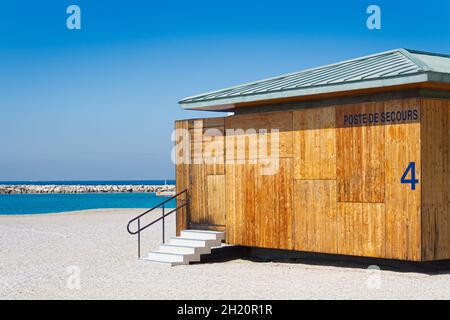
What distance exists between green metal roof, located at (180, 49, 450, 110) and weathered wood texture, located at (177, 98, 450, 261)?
1.55 ft

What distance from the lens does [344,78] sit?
13.9m

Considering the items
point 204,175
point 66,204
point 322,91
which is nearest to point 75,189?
point 66,204

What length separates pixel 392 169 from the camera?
43.4 ft

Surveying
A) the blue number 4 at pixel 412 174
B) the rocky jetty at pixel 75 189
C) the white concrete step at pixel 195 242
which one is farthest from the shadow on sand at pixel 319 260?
the rocky jetty at pixel 75 189

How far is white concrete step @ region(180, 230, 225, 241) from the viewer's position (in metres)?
16.3

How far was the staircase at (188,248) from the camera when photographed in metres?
15.5

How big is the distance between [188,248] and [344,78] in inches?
207

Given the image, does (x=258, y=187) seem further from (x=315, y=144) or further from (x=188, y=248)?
(x=188, y=248)

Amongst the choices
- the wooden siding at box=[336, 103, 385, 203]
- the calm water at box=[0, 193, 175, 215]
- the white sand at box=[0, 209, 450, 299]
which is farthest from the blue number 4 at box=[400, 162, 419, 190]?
the calm water at box=[0, 193, 175, 215]

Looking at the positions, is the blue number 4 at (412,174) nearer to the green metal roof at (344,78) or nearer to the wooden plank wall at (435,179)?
the wooden plank wall at (435,179)

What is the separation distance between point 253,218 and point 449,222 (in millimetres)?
4547

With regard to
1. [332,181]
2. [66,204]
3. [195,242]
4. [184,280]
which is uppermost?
[332,181]
